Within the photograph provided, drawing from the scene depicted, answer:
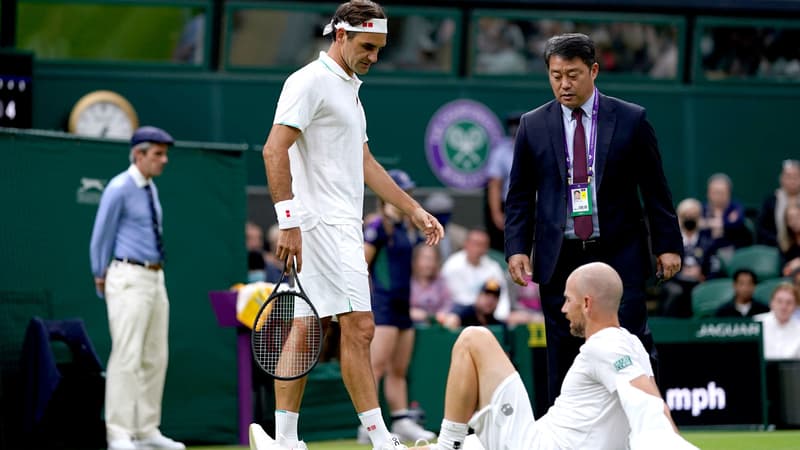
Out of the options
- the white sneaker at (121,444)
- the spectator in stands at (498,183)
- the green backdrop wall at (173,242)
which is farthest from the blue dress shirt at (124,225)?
the spectator in stands at (498,183)

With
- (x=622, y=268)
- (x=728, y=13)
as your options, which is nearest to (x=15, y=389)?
(x=622, y=268)

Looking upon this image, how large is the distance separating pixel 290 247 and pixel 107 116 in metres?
10.6

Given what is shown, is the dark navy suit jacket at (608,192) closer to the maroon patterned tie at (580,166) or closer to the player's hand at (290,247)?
the maroon patterned tie at (580,166)

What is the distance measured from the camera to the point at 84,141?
11719 millimetres

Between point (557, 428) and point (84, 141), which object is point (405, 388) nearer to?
point (84, 141)

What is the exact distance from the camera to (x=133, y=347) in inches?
424

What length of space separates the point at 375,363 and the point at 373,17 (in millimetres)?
5055

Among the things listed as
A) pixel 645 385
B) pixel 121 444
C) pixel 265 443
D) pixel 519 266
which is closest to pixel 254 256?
pixel 121 444

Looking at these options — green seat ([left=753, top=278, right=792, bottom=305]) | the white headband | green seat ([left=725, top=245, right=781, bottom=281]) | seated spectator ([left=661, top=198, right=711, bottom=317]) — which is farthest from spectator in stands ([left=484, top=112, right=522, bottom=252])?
the white headband

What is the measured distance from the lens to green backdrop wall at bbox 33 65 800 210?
1736cm

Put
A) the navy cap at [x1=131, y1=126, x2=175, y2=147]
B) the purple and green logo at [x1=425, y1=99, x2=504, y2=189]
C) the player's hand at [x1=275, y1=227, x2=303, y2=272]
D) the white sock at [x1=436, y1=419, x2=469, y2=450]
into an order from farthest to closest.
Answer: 1. the purple and green logo at [x1=425, y1=99, x2=504, y2=189]
2. the navy cap at [x1=131, y1=126, x2=175, y2=147]
3. the player's hand at [x1=275, y1=227, x2=303, y2=272]
4. the white sock at [x1=436, y1=419, x2=469, y2=450]

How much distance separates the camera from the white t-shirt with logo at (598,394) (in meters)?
5.71

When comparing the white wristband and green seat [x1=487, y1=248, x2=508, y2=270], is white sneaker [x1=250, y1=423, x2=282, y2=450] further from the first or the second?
green seat [x1=487, y1=248, x2=508, y2=270]

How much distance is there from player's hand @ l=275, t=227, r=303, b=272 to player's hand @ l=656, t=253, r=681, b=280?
1683 millimetres
